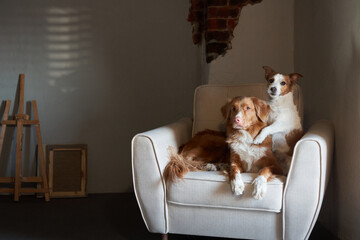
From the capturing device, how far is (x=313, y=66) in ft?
8.86

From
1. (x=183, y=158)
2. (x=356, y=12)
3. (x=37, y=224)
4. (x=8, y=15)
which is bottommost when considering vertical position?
(x=37, y=224)

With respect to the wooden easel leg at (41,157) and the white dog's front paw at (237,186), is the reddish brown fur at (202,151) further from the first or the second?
the wooden easel leg at (41,157)

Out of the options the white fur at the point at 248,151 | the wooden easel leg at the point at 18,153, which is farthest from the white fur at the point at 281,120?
the wooden easel leg at the point at 18,153

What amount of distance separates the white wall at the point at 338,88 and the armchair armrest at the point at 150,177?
38.8 inches

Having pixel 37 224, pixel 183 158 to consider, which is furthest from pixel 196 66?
pixel 37 224

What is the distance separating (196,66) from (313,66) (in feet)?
4.06

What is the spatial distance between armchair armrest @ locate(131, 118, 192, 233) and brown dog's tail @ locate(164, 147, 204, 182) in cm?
3

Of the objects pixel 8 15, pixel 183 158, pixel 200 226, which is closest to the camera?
pixel 200 226

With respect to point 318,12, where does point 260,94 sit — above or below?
below

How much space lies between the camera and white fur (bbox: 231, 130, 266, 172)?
203 cm

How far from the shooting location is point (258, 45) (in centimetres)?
307

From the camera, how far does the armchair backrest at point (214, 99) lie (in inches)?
103

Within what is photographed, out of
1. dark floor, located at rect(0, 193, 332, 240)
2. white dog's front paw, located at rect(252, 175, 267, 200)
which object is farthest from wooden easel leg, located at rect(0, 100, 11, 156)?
white dog's front paw, located at rect(252, 175, 267, 200)

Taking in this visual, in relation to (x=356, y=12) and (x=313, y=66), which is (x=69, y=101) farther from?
(x=356, y=12)
